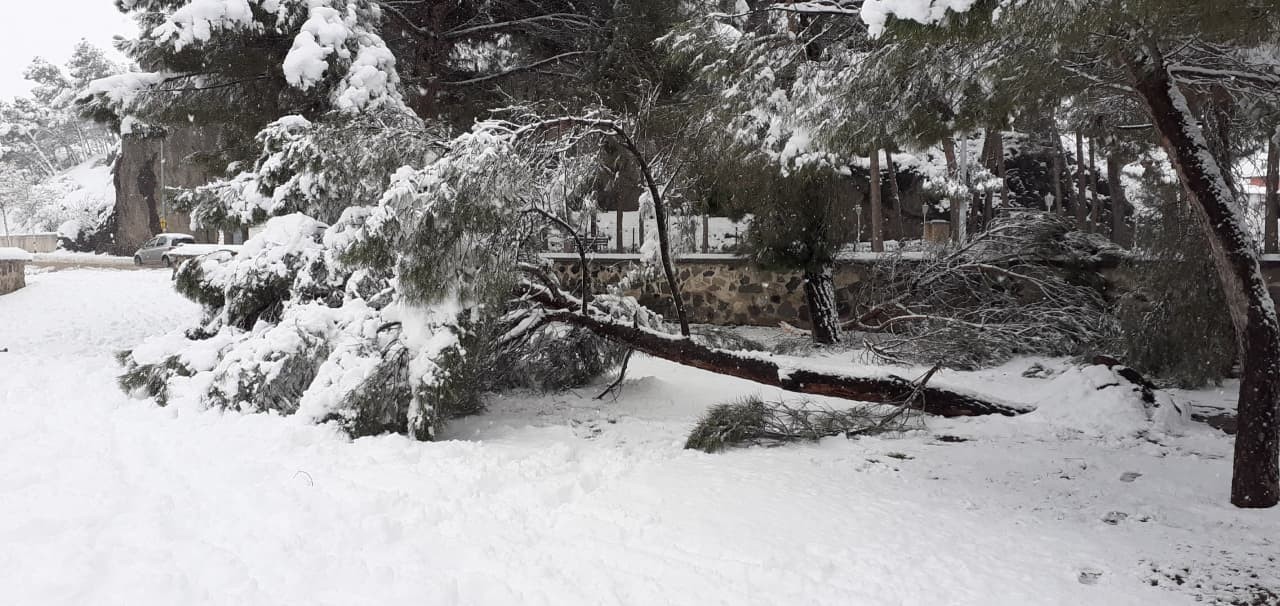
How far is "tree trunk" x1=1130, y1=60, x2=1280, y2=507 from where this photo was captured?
3.48 meters

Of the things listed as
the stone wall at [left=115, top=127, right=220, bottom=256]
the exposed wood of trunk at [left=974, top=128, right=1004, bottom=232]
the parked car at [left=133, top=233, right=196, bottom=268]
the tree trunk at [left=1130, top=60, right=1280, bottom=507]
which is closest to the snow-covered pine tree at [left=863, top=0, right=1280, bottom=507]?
the tree trunk at [left=1130, top=60, right=1280, bottom=507]

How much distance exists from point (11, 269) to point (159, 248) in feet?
27.8

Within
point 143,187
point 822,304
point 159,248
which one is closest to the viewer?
point 822,304

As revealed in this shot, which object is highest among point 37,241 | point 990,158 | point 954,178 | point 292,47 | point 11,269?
point 990,158

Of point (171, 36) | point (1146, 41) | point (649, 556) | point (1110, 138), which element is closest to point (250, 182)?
point (171, 36)

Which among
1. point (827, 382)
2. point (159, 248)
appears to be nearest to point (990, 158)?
point (827, 382)

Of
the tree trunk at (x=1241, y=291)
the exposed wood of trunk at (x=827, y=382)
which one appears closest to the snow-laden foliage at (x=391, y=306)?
the exposed wood of trunk at (x=827, y=382)

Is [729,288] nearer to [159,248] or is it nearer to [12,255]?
[12,255]

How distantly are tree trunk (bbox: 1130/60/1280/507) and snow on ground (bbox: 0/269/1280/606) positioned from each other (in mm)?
203

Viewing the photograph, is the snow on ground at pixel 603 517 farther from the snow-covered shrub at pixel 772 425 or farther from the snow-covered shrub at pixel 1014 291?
the snow-covered shrub at pixel 1014 291

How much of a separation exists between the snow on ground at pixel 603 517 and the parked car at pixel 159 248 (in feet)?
63.9

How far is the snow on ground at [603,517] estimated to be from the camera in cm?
284

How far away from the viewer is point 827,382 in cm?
539

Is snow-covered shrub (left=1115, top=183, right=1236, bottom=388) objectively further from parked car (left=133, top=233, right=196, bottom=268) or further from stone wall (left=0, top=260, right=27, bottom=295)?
parked car (left=133, top=233, right=196, bottom=268)
